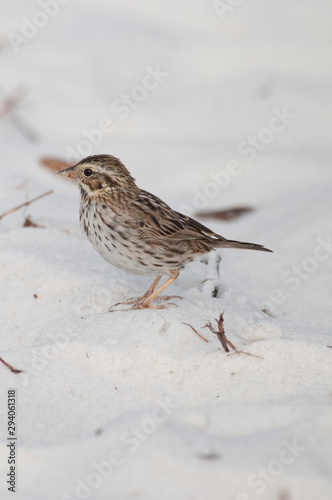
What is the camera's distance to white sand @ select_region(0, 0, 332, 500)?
131 inches

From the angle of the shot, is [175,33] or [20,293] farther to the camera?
[175,33]

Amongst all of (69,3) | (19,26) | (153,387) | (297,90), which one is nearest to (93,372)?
(153,387)

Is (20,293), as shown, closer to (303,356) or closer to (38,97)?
(303,356)

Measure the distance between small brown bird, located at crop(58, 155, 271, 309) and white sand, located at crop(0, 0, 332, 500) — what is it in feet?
0.95

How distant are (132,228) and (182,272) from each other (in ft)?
3.63

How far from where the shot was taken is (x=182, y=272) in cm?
592

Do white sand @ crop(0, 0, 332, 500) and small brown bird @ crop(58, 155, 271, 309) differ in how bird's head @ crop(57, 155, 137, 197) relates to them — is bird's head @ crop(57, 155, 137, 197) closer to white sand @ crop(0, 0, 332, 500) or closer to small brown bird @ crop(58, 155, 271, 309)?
small brown bird @ crop(58, 155, 271, 309)

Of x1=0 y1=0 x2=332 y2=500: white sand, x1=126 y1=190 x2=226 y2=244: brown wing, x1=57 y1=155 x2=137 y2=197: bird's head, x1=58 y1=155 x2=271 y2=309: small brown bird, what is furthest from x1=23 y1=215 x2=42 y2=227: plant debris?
x1=126 y1=190 x2=226 y2=244: brown wing

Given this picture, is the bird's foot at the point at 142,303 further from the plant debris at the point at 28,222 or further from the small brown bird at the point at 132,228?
the plant debris at the point at 28,222

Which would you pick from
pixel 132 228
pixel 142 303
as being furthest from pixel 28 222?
pixel 142 303

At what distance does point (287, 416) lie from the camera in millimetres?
3576

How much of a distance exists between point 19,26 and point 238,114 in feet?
10.5

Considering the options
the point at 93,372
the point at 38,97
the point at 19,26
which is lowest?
the point at 93,372

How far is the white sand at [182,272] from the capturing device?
3.32m
